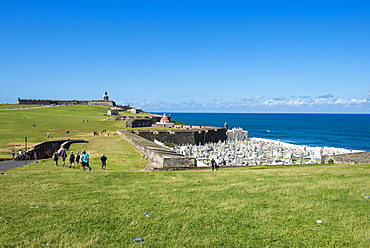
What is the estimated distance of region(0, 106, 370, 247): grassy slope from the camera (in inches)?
233

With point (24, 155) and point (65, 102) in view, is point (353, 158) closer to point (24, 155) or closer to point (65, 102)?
point (24, 155)

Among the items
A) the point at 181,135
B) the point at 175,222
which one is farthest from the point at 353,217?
the point at 181,135

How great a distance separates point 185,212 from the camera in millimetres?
7676

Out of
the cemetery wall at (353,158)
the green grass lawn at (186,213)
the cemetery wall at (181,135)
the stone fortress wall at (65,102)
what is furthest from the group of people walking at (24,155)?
the stone fortress wall at (65,102)

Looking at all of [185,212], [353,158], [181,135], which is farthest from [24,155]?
[181,135]

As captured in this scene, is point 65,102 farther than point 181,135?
Yes

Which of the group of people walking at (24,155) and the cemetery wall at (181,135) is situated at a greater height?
the group of people walking at (24,155)

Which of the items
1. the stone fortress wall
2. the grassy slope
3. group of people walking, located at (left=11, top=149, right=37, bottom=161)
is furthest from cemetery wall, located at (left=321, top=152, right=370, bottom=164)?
the stone fortress wall

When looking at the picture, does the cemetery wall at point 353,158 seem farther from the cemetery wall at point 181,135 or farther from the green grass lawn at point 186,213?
the cemetery wall at point 181,135

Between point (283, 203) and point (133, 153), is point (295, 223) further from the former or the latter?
point (133, 153)

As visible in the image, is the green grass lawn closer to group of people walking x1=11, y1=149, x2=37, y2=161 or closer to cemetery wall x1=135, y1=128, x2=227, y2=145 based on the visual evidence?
group of people walking x1=11, y1=149, x2=37, y2=161

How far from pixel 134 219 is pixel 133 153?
18.8 meters

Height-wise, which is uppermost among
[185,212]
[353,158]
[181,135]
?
Answer: [185,212]

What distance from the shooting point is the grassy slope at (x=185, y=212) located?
233 inches
